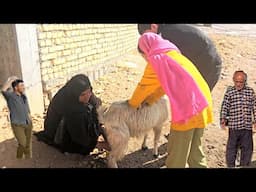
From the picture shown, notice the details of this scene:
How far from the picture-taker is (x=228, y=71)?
867 centimetres

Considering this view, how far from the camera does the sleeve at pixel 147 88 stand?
327 centimetres

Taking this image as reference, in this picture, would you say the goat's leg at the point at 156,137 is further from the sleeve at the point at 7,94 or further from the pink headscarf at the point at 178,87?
the sleeve at the point at 7,94

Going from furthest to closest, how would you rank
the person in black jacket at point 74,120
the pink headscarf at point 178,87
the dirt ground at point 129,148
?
the dirt ground at point 129,148 → the person in black jacket at point 74,120 → the pink headscarf at point 178,87

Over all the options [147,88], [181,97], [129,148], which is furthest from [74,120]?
[181,97]

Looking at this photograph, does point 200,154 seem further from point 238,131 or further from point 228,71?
point 228,71

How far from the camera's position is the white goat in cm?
357

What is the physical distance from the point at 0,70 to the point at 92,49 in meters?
2.60

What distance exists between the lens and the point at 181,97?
114 inches

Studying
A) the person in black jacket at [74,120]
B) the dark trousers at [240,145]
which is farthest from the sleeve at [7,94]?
the dark trousers at [240,145]

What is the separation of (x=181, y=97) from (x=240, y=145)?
3.55 feet

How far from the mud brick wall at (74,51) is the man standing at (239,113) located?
2.50m

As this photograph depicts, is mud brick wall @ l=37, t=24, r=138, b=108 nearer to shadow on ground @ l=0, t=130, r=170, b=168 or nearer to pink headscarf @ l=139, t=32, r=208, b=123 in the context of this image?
shadow on ground @ l=0, t=130, r=170, b=168

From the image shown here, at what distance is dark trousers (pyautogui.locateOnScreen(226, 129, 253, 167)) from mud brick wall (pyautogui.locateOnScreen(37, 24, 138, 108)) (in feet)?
8.22
